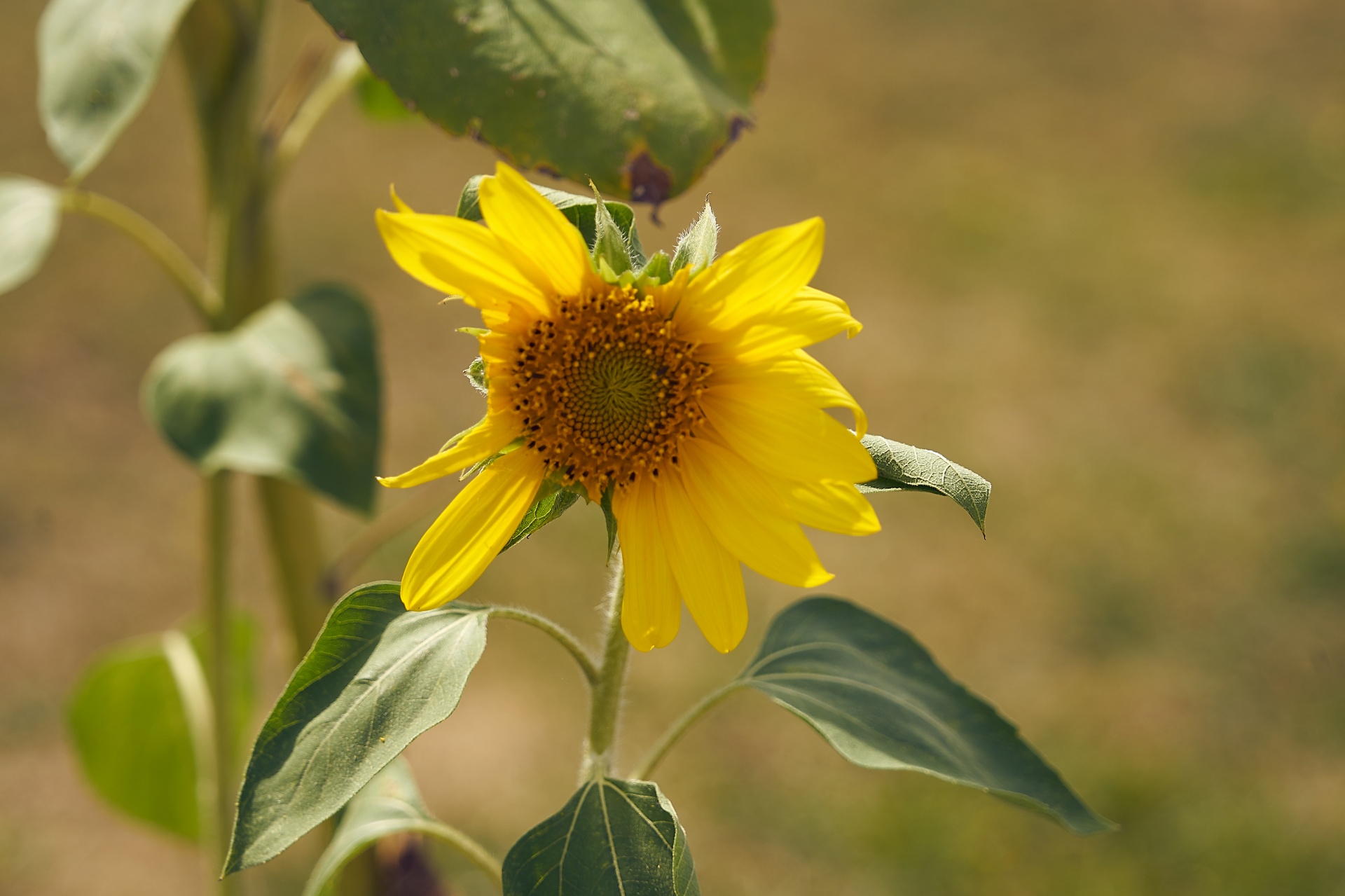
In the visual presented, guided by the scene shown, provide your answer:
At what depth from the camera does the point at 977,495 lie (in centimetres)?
56

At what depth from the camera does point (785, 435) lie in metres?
0.60

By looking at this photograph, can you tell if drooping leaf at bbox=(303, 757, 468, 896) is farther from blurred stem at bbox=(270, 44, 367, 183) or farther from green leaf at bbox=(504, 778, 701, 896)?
blurred stem at bbox=(270, 44, 367, 183)

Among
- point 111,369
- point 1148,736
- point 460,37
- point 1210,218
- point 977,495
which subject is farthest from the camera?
point 1210,218

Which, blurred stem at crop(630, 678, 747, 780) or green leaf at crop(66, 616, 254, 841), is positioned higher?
blurred stem at crop(630, 678, 747, 780)

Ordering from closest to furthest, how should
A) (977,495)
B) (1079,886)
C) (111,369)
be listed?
(977,495) → (1079,886) → (111,369)

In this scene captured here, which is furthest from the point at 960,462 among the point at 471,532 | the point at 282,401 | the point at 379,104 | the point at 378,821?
the point at 471,532

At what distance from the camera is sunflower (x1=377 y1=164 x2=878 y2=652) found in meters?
0.56

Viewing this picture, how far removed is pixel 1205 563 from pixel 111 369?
8.22 feet

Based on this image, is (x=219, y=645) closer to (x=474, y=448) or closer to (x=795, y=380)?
(x=474, y=448)

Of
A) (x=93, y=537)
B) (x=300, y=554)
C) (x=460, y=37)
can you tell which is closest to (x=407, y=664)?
(x=460, y=37)

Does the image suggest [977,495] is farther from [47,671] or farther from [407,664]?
[47,671]

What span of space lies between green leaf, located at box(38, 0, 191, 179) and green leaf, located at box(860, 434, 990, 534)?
54 cm

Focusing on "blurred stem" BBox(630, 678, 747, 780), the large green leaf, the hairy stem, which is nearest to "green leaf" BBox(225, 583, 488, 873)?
the hairy stem

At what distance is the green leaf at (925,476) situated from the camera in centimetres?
55
